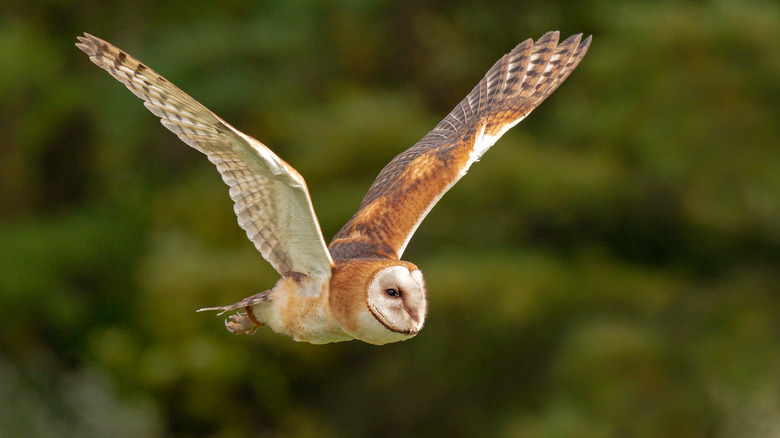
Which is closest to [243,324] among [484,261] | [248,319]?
[248,319]

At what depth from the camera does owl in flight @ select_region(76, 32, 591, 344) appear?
Result: 4.62 m

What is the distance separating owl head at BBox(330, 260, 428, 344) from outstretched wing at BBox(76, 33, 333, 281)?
0.15 metres

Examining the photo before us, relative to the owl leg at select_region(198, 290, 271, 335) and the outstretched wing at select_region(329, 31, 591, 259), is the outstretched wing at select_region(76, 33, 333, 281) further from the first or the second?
the outstretched wing at select_region(329, 31, 591, 259)

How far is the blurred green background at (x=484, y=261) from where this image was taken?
44.5 ft

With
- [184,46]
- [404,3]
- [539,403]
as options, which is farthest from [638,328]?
[184,46]

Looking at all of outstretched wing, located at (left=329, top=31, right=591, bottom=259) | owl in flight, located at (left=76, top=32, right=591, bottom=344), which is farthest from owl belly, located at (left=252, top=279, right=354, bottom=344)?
outstretched wing, located at (left=329, top=31, right=591, bottom=259)

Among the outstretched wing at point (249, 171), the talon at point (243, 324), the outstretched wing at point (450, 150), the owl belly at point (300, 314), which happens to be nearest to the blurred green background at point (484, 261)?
the outstretched wing at point (450, 150)

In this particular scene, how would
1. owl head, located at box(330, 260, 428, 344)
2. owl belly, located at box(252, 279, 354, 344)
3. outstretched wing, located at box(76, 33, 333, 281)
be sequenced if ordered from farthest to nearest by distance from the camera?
owl belly, located at box(252, 279, 354, 344) < owl head, located at box(330, 260, 428, 344) < outstretched wing, located at box(76, 33, 333, 281)

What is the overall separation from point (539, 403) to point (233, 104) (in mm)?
5144

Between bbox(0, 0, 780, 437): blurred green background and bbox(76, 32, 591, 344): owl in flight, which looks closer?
bbox(76, 32, 591, 344): owl in flight

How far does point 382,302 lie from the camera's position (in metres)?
4.89

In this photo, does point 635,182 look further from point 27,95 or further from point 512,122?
point 512,122

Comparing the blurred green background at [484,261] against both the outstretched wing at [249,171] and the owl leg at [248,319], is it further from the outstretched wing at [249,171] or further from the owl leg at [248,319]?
the outstretched wing at [249,171]

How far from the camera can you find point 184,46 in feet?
54.9
